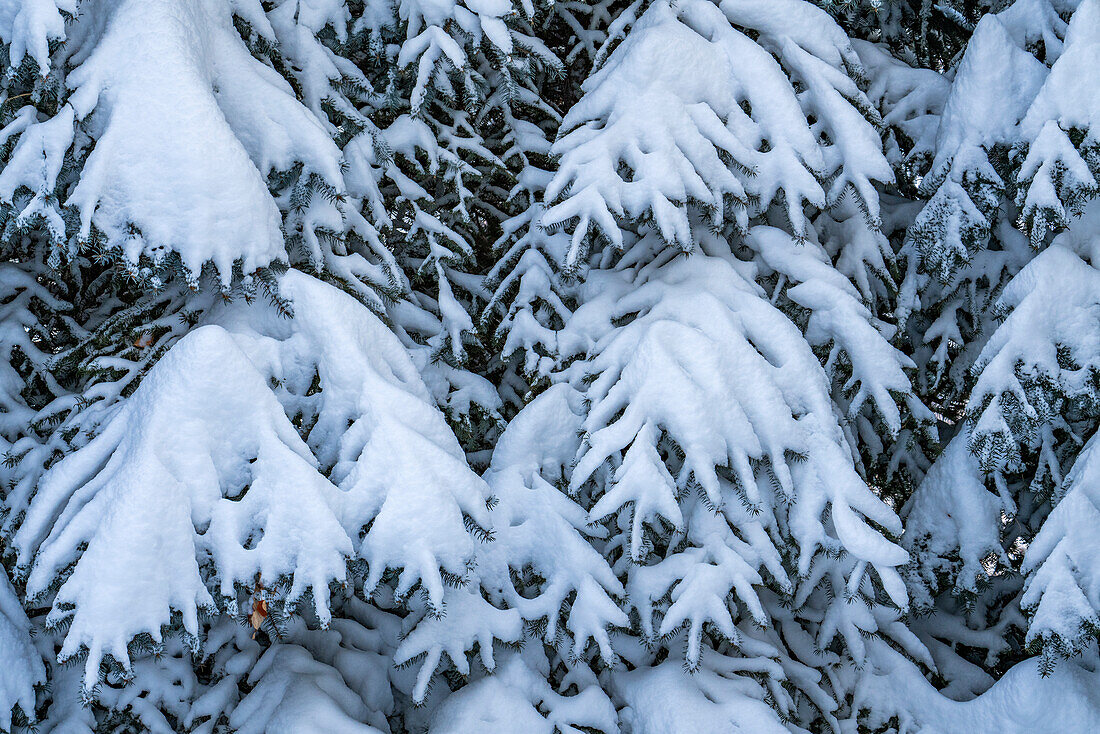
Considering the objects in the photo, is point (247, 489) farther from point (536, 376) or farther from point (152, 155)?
point (536, 376)

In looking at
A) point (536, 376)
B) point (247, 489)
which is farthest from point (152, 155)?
point (536, 376)

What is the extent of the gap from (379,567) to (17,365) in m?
2.16

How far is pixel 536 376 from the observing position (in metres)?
3.55

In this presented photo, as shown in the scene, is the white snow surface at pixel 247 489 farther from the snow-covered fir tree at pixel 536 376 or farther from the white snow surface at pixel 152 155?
the white snow surface at pixel 152 155

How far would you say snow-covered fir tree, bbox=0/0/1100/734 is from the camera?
266cm

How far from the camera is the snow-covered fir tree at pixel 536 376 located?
266 cm

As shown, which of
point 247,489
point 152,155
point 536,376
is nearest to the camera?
point 152,155

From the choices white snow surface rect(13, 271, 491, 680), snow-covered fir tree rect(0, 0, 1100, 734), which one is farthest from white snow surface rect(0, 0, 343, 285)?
white snow surface rect(13, 271, 491, 680)

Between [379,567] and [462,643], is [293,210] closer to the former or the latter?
[379,567]

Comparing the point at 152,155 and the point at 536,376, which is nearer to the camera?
the point at 152,155

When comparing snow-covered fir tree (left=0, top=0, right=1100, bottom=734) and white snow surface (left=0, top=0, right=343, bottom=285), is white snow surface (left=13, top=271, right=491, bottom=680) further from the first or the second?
white snow surface (left=0, top=0, right=343, bottom=285)

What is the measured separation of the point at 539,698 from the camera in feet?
10.7

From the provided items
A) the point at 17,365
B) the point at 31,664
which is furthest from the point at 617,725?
the point at 17,365

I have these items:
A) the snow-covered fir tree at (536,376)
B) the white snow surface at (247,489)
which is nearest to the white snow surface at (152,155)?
the snow-covered fir tree at (536,376)
